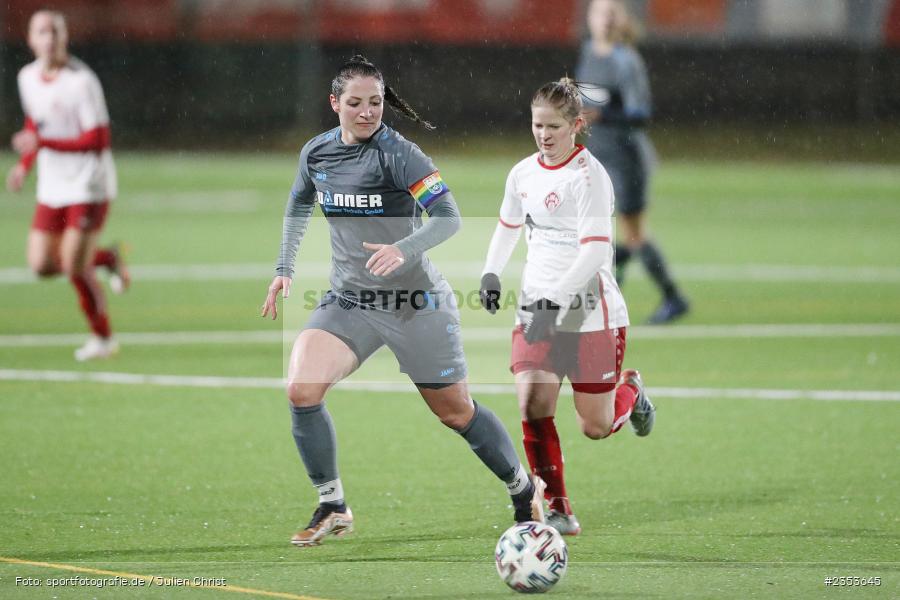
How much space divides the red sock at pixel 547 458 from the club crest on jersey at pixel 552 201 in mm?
1053

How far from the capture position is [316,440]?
721 cm

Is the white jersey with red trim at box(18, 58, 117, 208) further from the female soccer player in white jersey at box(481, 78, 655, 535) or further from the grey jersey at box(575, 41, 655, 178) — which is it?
the female soccer player in white jersey at box(481, 78, 655, 535)

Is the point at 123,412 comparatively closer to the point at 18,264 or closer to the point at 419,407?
the point at 419,407

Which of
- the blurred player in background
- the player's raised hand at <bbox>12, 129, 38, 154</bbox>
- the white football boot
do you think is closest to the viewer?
the player's raised hand at <bbox>12, 129, 38, 154</bbox>

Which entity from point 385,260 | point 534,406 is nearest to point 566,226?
point 534,406

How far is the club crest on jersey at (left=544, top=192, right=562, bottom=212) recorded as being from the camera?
734 centimetres

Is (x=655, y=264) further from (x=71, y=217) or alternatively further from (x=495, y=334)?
Result: (x=71, y=217)

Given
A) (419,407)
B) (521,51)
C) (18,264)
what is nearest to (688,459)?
(419,407)

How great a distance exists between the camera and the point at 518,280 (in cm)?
1781

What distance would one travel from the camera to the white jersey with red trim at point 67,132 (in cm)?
1241

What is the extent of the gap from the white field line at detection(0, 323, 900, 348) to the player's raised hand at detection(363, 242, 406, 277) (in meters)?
7.07

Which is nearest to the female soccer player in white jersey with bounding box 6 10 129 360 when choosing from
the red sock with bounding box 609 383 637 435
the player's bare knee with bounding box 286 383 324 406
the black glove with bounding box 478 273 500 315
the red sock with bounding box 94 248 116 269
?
the red sock with bounding box 94 248 116 269

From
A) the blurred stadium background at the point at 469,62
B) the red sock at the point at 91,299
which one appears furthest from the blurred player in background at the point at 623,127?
the blurred stadium background at the point at 469,62

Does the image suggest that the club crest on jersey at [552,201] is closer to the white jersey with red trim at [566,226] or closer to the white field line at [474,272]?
the white jersey with red trim at [566,226]
